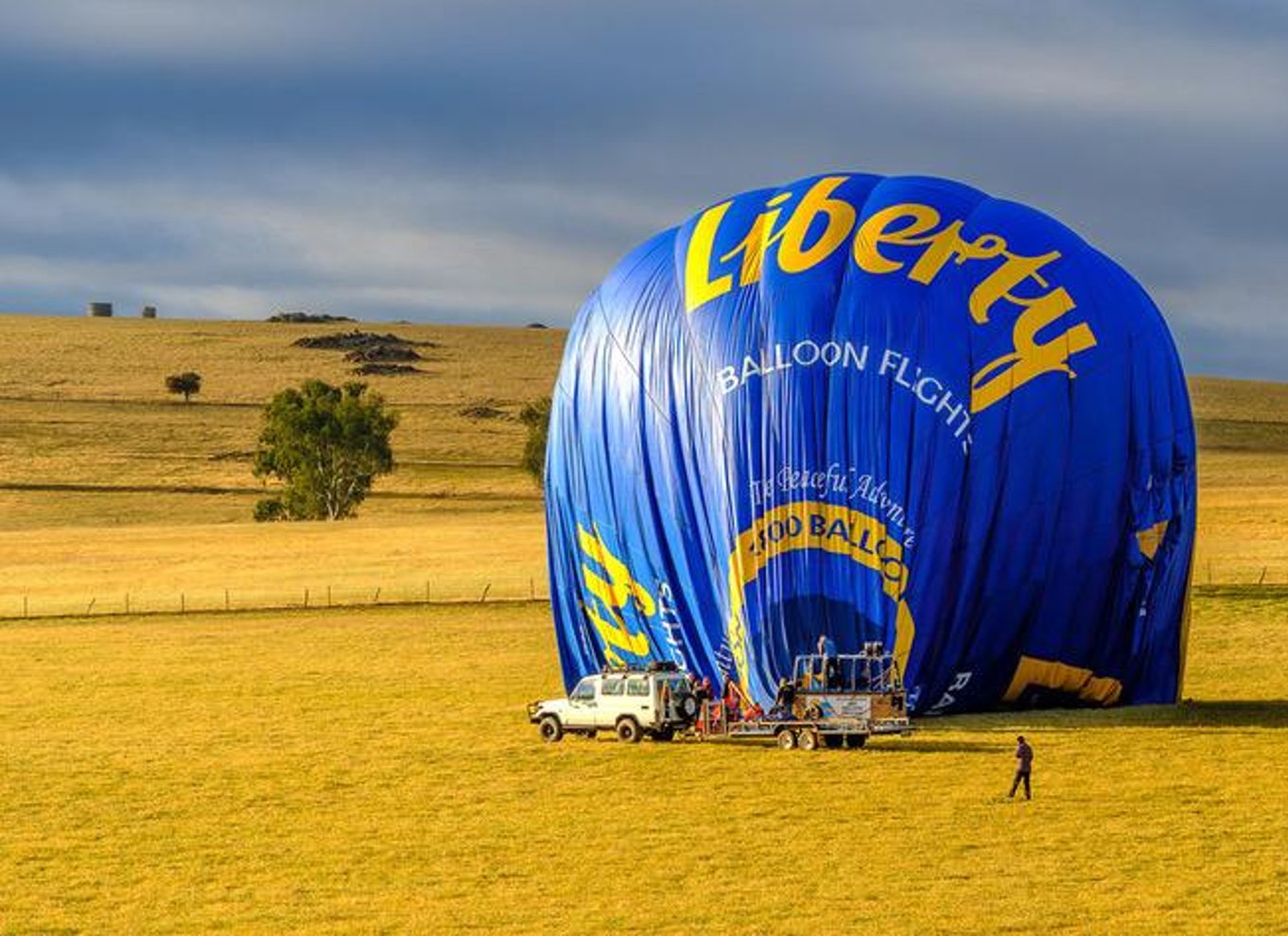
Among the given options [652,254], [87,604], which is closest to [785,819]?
[652,254]

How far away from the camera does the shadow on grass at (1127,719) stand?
4306cm

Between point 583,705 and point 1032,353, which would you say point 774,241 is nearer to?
point 1032,353

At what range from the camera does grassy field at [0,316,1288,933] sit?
27.4 m

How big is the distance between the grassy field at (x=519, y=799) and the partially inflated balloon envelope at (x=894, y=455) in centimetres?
200

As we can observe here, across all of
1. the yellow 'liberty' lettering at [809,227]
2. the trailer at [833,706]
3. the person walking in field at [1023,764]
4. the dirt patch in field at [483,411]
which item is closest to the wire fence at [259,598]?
the yellow 'liberty' lettering at [809,227]

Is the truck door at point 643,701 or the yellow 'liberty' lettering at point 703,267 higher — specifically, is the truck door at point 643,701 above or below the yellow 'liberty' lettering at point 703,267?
below

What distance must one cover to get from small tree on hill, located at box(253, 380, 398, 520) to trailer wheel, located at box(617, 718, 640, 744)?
9258cm

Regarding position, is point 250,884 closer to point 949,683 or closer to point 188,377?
point 949,683

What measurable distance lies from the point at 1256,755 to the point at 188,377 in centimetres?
14173

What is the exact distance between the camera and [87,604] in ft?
271

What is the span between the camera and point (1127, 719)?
4416cm

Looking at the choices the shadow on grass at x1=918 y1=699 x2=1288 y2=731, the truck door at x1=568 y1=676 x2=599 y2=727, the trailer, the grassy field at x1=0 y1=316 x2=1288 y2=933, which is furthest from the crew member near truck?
the truck door at x1=568 y1=676 x2=599 y2=727

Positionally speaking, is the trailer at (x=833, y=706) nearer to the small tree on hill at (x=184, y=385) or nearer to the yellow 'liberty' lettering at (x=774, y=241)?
the yellow 'liberty' lettering at (x=774, y=241)

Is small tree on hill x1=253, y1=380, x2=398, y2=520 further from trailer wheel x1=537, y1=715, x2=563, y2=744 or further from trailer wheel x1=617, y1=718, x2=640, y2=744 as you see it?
trailer wheel x1=617, y1=718, x2=640, y2=744
